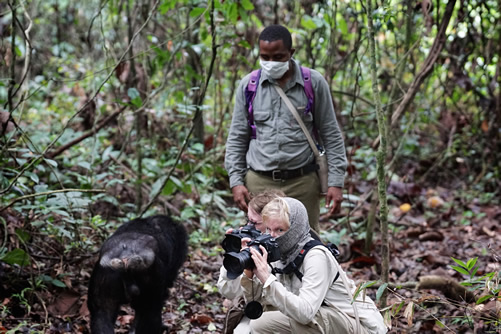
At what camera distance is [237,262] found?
2.82 meters

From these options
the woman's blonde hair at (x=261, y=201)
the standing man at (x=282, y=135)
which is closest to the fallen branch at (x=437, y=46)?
the standing man at (x=282, y=135)

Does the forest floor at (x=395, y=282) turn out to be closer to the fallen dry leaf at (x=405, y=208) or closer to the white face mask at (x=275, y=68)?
the fallen dry leaf at (x=405, y=208)

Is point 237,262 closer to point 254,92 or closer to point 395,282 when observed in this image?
point 254,92

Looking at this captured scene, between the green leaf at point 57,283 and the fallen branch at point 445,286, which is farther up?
the green leaf at point 57,283

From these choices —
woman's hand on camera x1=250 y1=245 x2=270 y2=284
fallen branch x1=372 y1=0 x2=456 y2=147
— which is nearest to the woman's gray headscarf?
woman's hand on camera x1=250 y1=245 x2=270 y2=284

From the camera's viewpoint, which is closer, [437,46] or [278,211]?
[278,211]

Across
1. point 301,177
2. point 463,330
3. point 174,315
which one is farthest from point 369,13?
point 174,315

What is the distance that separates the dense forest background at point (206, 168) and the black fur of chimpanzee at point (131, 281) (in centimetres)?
64

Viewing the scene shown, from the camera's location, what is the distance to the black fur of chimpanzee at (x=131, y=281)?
146 inches

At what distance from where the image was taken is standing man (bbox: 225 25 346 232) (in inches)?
169

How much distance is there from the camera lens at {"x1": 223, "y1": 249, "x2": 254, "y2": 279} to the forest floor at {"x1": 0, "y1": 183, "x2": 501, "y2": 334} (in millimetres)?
832

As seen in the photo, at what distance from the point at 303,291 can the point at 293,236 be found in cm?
32

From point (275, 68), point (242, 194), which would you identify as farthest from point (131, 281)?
point (275, 68)

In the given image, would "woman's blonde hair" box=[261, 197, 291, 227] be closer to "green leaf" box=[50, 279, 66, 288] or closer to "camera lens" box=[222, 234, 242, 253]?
"camera lens" box=[222, 234, 242, 253]
